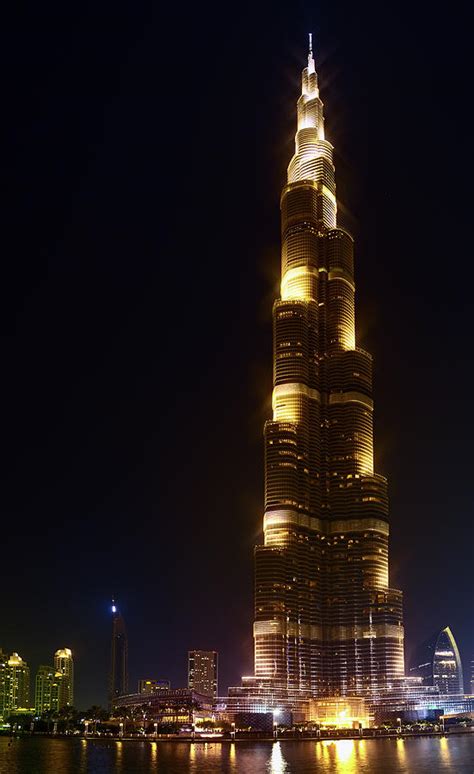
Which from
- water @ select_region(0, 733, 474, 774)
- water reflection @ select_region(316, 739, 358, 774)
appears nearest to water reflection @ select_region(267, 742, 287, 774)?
water @ select_region(0, 733, 474, 774)

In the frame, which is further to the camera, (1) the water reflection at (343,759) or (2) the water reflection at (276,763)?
(1) the water reflection at (343,759)

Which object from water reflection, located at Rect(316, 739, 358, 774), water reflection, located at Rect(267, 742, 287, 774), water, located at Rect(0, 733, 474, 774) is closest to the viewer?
water reflection, located at Rect(267, 742, 287, 774)

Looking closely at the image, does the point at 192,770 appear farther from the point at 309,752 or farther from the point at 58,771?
the point at 309,752

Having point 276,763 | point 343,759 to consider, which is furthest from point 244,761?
point 343,759

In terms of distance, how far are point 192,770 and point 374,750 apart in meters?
59.8

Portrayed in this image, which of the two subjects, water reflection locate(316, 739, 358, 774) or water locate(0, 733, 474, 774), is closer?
water locate(0, 733, 474, 774)

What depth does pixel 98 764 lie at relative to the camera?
164m

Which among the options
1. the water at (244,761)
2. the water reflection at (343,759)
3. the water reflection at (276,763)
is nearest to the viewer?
the water reflection at (276,763)

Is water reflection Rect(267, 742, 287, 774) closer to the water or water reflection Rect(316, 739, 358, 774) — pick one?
the water

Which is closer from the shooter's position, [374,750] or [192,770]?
[192,770]

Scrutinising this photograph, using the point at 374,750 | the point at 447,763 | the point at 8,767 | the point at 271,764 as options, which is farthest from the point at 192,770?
the point at 374,750

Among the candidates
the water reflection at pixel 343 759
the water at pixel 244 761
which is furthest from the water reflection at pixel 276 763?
the water reflection at pixel 343 759

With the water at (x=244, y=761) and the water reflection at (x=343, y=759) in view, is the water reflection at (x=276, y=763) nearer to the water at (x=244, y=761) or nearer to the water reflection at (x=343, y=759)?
the water at (x=244, y=761)

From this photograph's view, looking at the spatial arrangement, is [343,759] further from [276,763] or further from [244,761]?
[244,761]
